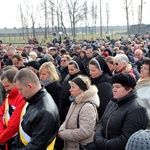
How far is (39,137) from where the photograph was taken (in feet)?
11.1

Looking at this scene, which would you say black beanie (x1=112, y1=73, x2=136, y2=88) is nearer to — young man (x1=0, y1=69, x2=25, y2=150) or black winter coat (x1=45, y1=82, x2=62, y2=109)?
young man (x1=0, y1=69, x2=25, y2=150)

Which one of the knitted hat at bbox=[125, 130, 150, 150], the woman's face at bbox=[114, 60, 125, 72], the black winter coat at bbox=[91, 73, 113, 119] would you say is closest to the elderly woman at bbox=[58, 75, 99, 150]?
the black winter coat at bbox=[91, 73, 113, 119]

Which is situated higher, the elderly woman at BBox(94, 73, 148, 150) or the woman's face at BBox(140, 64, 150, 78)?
the woman's face at BBox(140, 64, 150, 78)

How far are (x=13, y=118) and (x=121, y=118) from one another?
148 centimetres

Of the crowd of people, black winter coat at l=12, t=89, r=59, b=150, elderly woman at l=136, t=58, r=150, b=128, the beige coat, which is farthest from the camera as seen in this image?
elderly woman at l=136, t=58, r=150, b=128

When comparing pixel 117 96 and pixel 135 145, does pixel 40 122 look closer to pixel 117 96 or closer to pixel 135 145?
pixel 117 96

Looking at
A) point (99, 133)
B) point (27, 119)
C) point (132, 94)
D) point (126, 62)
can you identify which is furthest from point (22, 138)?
point (126, 62)

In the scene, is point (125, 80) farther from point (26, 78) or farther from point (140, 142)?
point (140, 142)

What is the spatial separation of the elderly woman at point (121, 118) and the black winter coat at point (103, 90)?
930mm

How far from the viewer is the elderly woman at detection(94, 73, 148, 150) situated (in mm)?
3504

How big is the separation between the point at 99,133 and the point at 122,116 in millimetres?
488

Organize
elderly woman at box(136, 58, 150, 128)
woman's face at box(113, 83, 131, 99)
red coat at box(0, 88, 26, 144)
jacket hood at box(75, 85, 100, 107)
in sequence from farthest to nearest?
elderly woman at box(136, 58, 150, 128) → jacket hood at box(75, 85, 100, 107) → red coat at box(0, 88, 26, 144) → woman's face at box(113, 83, 131, 99)

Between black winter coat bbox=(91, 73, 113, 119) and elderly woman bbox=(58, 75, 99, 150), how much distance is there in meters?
0.47

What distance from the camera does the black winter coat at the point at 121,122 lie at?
3.50 meters
